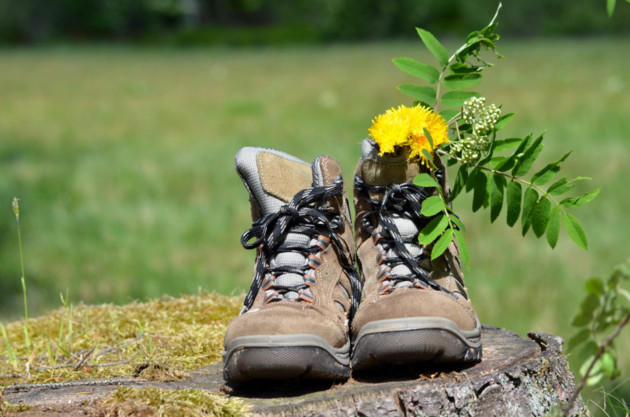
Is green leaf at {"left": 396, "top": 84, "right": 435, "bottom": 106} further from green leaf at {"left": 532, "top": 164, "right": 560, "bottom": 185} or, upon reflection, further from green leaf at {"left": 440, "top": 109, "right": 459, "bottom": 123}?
green leaf at {"left": 532, "top": 164, "right": 560, "bottom": 185}

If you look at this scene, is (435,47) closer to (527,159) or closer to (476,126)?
(476,126)

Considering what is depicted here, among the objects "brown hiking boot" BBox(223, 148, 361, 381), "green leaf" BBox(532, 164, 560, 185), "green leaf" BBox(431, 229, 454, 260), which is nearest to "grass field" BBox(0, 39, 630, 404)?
"green leaf" BBox(532, 164, 560, 185)

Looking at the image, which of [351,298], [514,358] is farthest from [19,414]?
[514,358]

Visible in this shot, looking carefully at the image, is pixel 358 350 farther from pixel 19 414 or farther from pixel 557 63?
pixel 557 63

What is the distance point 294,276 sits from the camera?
240 cm

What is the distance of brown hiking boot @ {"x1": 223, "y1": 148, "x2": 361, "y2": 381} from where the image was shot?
6.53ft

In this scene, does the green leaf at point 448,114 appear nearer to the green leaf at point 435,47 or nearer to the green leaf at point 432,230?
the green leaf at point 435,47

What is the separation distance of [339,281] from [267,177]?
484mm

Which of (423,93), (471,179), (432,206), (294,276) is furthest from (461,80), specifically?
(294,276)

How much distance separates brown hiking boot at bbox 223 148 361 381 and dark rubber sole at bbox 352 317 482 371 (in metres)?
0.11

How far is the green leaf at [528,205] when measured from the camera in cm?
225

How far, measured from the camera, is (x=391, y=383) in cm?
207

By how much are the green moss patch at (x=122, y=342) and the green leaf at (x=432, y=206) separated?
0.98 m

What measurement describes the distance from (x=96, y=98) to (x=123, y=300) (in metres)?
12.8
